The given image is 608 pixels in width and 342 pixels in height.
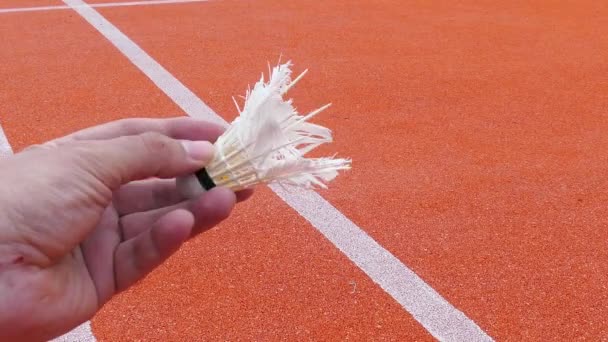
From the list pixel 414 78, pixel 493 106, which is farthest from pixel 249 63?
pixel 493 106

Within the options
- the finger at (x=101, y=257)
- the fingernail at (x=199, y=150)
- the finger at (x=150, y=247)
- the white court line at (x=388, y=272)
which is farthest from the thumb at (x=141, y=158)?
the white court line at (x=388, y=272)

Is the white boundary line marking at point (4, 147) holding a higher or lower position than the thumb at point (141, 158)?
lower

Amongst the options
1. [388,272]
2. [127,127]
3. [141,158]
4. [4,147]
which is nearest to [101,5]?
[4,147]

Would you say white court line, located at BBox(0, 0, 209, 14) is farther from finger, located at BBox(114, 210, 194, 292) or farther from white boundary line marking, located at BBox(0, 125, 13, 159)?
finger, located at BBox(114, 210, 194, 292)

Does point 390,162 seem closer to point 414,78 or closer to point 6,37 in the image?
point 414,78

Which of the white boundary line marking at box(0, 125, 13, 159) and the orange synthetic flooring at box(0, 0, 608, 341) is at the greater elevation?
the white boundary line marking at box(0, 125, 13, 159)

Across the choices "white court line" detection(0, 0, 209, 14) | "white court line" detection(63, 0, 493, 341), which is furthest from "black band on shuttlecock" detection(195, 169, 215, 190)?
"white court line" detection(0, 0, 209, 14)

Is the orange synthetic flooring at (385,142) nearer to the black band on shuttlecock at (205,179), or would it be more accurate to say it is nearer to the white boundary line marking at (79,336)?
the white boundary line marking at (79,336)

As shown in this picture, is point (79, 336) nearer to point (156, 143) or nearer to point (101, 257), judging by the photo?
point (101, 257)
